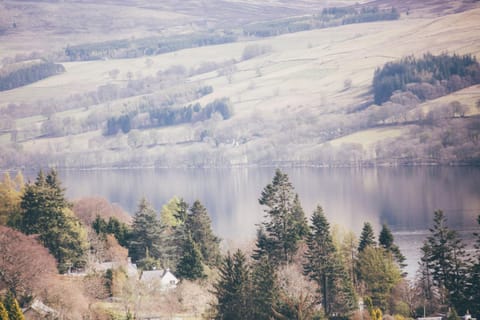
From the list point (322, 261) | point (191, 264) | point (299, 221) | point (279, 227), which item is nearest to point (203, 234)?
point (279, 227)

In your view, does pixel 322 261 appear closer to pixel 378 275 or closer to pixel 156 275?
pixel 378 275

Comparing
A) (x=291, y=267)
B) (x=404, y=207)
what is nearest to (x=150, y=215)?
(x=291, y=267)

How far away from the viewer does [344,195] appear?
5369 inches

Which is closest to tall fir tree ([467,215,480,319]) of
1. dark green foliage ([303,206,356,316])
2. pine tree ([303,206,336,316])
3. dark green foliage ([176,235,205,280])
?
dark green foliage ([303,206,356,316])

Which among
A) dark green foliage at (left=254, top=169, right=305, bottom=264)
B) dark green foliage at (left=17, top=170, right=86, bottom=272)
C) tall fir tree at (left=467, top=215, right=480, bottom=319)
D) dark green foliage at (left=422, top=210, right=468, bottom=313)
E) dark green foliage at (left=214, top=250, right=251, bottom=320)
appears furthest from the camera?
dark green foliage at (left=254, top=169, right=305, bottom=264)

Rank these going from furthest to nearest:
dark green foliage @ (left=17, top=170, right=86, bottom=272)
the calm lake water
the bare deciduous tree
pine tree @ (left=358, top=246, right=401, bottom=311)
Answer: the calm lake water → dark green foliage @ (left=17, top=170, right=86, bottom=272) → pine tree @ (left=358, top=246, right=401, bottom=311) → the bare deciduous tree

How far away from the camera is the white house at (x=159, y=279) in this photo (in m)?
52.9

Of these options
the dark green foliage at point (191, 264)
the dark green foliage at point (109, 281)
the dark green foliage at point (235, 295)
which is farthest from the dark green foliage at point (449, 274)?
the dark green foliage at point (109, 281)

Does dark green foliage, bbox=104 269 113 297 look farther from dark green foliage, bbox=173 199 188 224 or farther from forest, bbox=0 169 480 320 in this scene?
dark green foliage, bbox=173 199 188 224

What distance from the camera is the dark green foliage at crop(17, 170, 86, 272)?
5356cm

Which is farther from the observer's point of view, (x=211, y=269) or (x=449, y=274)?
(x=211, y=269)

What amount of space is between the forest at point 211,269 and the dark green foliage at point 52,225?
6 cm

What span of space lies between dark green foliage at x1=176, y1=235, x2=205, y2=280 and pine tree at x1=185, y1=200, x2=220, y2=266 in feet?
13.4

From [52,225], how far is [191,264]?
8164 millimetres
